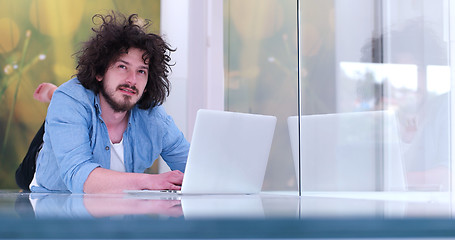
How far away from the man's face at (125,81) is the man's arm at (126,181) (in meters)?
0.39

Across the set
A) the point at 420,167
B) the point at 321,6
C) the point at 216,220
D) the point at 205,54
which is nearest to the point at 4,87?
the point at 205,54

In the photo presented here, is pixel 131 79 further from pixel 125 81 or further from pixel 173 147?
pixel 173 147

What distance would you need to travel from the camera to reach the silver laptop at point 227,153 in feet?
3.77

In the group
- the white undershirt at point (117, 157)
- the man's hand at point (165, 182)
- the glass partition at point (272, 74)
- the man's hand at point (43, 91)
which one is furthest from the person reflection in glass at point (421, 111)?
the man's hand at point (43, 91)

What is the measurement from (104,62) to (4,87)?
7.66ft

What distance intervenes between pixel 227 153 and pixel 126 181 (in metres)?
0.52

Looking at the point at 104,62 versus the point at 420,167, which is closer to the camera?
the point at 420,167

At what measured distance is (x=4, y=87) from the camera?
13.4 ft

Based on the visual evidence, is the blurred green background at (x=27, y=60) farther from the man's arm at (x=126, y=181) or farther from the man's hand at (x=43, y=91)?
the man's arm at (x=126, y=181)

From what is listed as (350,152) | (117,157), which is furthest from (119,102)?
(350,152)

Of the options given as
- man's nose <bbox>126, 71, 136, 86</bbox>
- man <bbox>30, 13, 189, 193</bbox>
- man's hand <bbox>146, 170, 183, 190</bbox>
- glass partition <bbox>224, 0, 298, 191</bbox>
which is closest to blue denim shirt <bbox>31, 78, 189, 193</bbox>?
man <bbox>30, 13, 189, 193</bbox>

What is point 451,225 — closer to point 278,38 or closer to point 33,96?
point 278,38

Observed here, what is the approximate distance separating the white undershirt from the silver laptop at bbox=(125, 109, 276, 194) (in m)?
0.73

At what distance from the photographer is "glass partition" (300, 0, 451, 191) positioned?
699 millimetres
